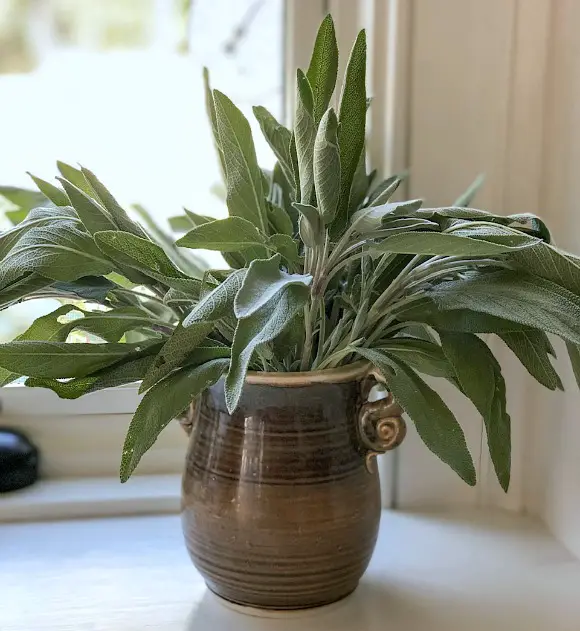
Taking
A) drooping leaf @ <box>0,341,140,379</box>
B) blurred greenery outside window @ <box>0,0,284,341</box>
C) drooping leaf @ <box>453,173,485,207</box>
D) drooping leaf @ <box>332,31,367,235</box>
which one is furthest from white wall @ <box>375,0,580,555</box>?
drooping leaf @ <box>0,341,140,379</box>

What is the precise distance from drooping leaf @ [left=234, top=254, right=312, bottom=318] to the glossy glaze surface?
0.13 m

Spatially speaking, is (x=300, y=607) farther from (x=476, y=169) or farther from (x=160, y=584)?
(x=476, y=169)

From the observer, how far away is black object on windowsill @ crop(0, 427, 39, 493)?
2.93 ft

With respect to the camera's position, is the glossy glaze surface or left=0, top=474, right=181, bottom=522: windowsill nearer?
the glossy glaze surface

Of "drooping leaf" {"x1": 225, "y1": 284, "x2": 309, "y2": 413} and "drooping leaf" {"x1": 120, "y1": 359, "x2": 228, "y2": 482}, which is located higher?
"drooping leaf" {"x1": 225, "y1": 284, "x2": 309, "y2": 413}

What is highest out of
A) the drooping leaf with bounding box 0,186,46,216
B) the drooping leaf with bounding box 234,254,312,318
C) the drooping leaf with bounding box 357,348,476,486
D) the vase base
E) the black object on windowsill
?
the drooping leaf with bounding box 0,186,46,216

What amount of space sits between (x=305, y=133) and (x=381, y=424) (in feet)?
0.81

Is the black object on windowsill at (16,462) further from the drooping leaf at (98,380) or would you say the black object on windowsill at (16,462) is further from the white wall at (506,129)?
the white wall at (506,129)

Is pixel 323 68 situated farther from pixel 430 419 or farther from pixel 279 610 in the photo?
pixel 279 610

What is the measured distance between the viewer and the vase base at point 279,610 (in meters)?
0.67

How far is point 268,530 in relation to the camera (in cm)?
63

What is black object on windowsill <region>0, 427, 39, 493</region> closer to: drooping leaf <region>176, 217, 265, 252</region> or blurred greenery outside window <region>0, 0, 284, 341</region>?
blurred greenery outside window <region>0, 0, 284, 341</region>

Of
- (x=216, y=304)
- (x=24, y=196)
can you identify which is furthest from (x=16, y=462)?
(x=216, y=304)

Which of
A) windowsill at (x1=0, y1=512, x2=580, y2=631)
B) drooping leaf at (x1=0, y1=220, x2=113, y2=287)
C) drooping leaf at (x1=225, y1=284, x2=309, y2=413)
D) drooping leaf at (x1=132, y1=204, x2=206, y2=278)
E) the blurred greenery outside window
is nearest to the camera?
drooping leaf at (x1=225, y1=284, x2=309, y2=413)
